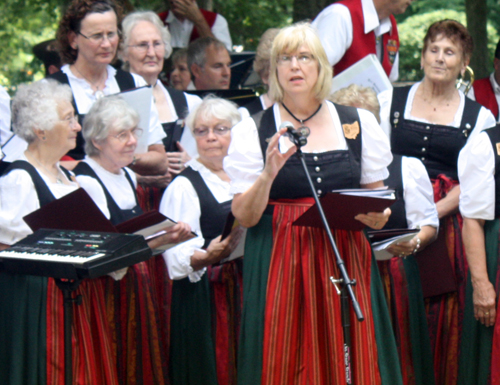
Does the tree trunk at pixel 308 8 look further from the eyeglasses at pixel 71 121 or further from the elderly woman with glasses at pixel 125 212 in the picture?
the eyeglasses at pixel 71 121

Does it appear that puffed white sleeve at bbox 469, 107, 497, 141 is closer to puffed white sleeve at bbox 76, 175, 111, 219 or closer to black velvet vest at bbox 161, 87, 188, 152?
black velvet vest at bbox 161, 87, 188, 152

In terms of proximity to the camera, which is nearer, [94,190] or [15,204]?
[15,204]

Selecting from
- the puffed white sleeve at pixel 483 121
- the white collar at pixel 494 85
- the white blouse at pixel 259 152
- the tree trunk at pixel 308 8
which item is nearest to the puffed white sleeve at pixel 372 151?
the white blouse at pixel 259 152

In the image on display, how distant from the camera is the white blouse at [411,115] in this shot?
15.0ft

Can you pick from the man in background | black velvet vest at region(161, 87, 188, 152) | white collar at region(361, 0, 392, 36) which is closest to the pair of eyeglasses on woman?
black velvet vest at region(161, 87, 188, 152)

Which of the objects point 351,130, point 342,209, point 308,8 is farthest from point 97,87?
point 308,8

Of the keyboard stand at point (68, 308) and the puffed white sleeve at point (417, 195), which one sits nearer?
the keyboard stand at point (68, 308)

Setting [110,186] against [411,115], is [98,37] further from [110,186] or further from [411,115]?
[411,115]

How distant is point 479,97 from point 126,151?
2627mm

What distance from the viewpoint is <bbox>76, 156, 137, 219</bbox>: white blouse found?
156 inches

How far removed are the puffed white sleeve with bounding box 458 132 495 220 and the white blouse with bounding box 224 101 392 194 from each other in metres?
0.63

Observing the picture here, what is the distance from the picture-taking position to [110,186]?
13.5 feet

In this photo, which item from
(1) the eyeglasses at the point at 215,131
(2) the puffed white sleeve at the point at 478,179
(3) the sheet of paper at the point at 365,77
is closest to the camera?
(2) the puffed white sleeve at the point at 478,179

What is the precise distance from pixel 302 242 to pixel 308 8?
382 cm
